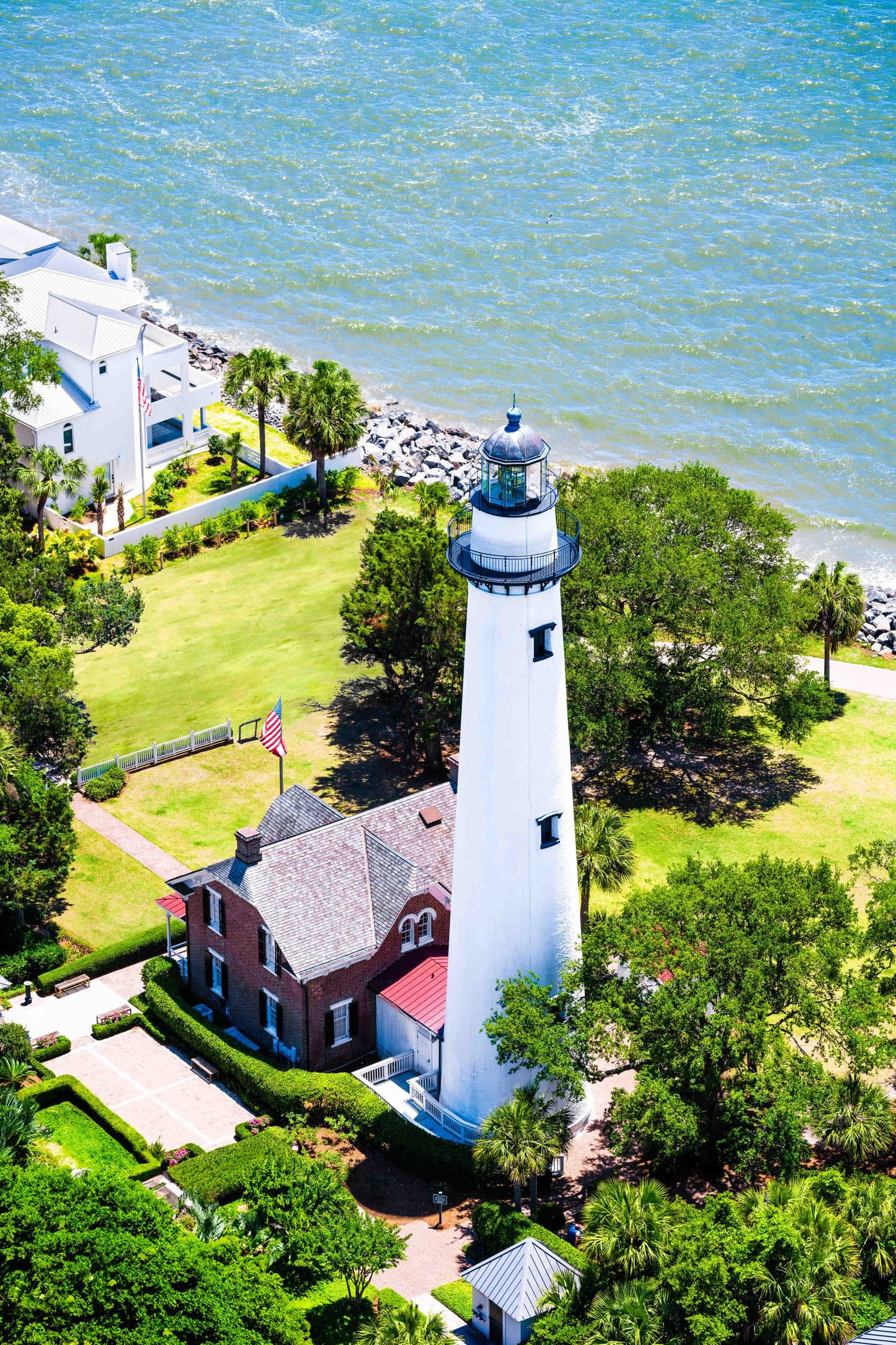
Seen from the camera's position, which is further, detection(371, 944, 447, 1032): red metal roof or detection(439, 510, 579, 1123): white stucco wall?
detection(371, 944, 447, 1032): red metal roof

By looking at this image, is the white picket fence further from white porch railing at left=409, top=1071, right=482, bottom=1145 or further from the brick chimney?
white porch railing at left=409, top=1071, right=482, bottom=1145

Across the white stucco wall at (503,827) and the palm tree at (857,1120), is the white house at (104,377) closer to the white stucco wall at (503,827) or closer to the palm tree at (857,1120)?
the white stucco wall at (503,827)

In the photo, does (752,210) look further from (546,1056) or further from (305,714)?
(546,1056)

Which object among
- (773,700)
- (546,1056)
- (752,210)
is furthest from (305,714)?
(752,210)

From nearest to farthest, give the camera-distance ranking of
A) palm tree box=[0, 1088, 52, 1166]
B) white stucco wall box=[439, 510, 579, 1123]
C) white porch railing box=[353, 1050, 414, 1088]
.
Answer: white stucco wall box=[439, 510, 579, 1123] < palm tree box=[0, 1088, 52, 1166] < white porch railing box=[353, 1050, 414, 1088]

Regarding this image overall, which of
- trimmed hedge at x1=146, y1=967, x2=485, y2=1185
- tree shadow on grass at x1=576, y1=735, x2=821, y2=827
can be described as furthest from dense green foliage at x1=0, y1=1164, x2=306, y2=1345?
tree shadow on grass at x1=576, y1=735, x2=821, y2=827
